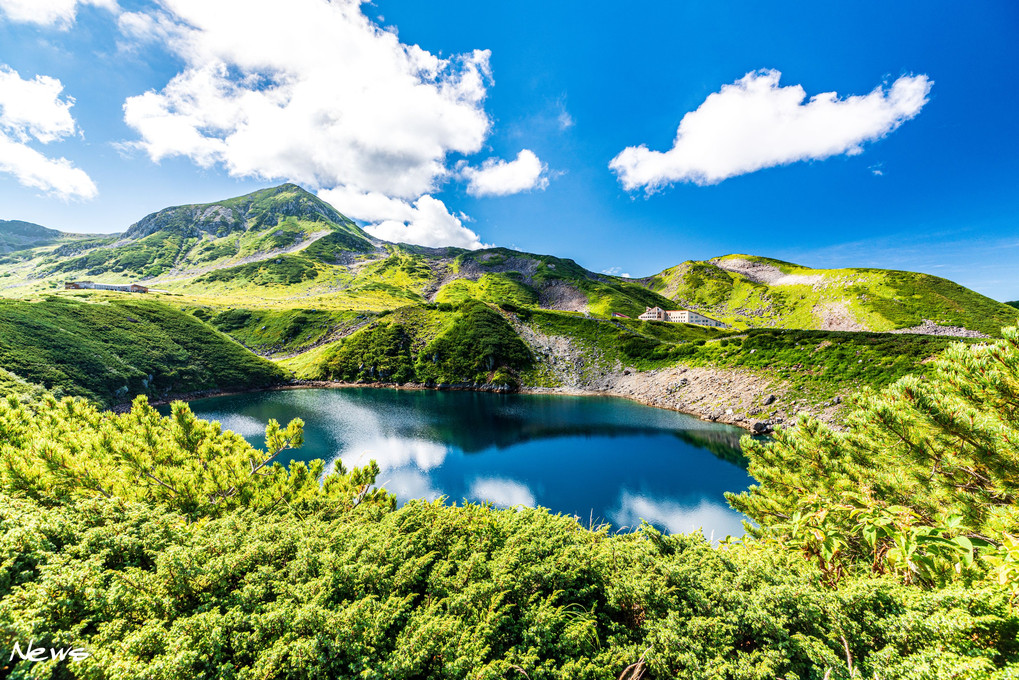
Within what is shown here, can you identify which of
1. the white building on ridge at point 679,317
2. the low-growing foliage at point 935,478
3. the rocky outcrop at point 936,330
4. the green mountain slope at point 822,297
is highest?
the green mountain slope at point 822,297

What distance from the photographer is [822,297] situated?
364 ft

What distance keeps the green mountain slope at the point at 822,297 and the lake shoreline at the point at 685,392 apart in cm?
6580

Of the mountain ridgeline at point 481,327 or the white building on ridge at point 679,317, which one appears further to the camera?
the white building on ridge at point 679,317

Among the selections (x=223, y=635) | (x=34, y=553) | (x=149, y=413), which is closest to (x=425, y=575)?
(x=223, y=635)

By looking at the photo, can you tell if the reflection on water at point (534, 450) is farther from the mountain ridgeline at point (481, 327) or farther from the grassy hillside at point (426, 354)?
the mountain ridgeline at point (481, 327)

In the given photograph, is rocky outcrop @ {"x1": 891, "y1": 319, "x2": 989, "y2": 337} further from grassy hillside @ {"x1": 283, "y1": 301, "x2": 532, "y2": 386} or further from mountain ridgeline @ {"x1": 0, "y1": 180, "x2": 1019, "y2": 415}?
grassy hillside @ {"x1": 283, "y1": 301, "x2": 532, "y2": 386}

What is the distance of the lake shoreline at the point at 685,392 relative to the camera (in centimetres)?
4069

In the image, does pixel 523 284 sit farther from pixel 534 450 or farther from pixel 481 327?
pixel 534 450


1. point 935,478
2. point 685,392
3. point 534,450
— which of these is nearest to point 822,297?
point 685,392

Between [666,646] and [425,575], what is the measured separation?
4964 millimetres

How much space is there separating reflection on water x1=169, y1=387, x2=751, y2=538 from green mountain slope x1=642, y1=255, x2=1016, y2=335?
8411cm

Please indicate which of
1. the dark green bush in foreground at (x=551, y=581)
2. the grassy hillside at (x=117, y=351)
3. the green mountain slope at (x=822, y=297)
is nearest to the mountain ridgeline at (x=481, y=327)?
the grassy hillside at (x=117, y=351)

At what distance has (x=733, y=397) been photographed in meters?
45.5

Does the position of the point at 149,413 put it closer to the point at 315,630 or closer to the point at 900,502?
the point at 315,630
